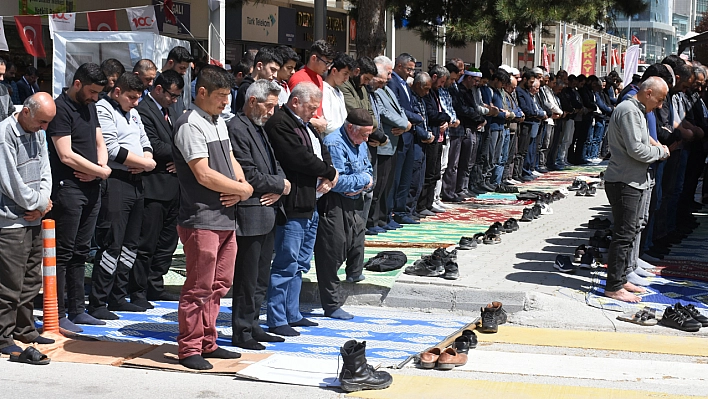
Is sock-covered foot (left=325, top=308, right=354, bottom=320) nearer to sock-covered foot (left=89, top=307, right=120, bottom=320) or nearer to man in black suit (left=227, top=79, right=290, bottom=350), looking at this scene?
man in black suit (left=227, top=79, right=290, bottom=350)

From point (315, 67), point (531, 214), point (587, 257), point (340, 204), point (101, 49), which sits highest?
point (101, 49)

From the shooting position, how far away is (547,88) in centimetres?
2181

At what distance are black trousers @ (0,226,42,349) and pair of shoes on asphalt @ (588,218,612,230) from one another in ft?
26.4

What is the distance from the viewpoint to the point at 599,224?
45.5 feet

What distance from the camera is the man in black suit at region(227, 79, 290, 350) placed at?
25.2 ft

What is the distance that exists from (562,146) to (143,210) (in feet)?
52.5

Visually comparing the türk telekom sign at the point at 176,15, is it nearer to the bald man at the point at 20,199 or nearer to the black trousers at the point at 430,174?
the black trousers at the point at 430,174

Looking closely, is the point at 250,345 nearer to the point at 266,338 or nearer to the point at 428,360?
the point at 266,338

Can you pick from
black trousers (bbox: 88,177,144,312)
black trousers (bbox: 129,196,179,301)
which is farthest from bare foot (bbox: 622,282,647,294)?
black trousers (bbox: 88,177,144,312)

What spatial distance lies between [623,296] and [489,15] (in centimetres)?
981

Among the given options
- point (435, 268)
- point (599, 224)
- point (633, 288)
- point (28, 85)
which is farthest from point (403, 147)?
point (28, 85)

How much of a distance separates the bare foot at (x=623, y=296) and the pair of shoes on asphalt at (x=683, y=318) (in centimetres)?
59

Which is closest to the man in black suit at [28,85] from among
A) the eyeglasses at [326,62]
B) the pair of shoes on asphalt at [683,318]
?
the eyeglasses at [326,62]

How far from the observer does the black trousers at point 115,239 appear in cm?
888
